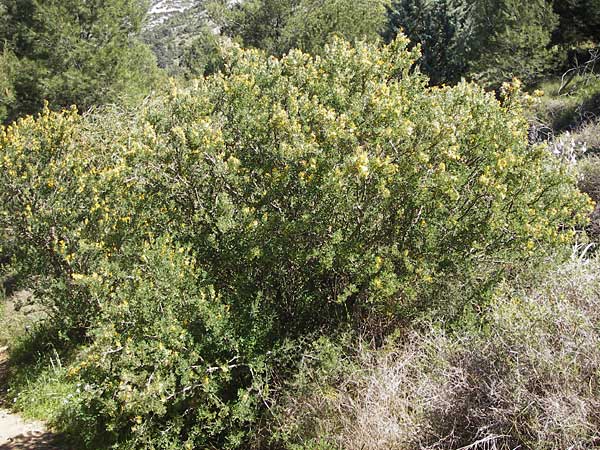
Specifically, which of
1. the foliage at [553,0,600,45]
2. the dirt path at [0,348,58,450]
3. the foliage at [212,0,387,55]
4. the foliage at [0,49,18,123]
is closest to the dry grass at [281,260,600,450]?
the dirt path at [0,348,58,450]

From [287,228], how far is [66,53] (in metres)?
11.5

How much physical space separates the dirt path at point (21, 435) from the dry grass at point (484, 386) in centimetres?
359

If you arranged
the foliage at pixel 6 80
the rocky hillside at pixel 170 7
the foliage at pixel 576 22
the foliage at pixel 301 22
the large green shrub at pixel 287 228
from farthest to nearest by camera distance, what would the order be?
the rocky hillside at pixel 170 7 → the foliage at pixel 301 22 → the foliage at pixel 576 22 → the foliage at pixel 6 80 → the large green shrub at pixel 287 228

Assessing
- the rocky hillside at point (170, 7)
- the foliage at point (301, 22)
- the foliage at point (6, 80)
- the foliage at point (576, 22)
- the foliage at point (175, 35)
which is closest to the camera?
the foliage at point (6, 80)

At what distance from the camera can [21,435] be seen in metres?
6.26

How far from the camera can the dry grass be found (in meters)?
3.01

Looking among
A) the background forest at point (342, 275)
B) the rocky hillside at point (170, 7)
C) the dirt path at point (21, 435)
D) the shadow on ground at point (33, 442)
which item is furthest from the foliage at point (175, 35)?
the background forest at point (342, 275)

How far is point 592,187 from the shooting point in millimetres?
6820

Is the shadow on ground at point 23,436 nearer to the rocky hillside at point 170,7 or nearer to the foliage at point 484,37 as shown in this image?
the foliage at point 484,37

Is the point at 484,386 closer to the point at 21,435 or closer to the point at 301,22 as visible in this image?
the point at 21,435

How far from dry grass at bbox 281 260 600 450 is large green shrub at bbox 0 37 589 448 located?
0.36 metres

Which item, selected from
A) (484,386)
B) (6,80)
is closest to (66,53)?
(6,80)

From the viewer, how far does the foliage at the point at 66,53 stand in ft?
42.1

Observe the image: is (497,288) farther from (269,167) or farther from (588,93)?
(588,93)
